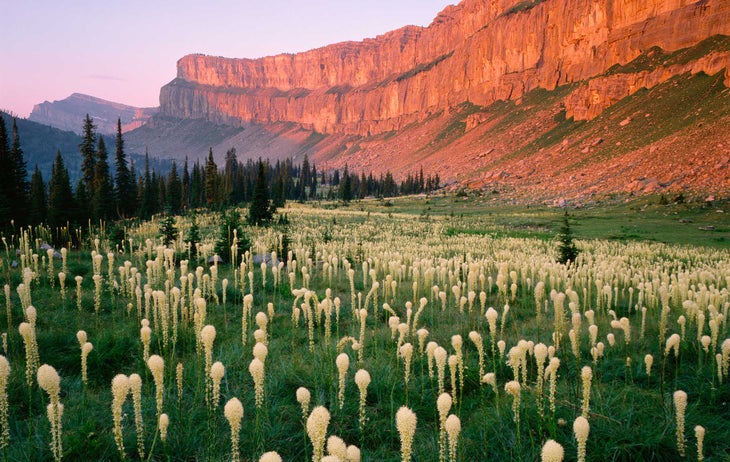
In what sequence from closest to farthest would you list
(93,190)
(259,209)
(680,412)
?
(680,412)
(259,209)
(93,190)

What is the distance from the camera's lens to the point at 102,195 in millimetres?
36594

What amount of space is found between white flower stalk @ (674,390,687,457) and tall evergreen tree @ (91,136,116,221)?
31.8 meters

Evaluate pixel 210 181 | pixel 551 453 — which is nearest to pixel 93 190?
pixel 210 181

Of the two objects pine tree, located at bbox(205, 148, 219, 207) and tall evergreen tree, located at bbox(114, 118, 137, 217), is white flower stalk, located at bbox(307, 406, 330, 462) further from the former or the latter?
pine tree, located at bbox(205, 148, 219, 207)

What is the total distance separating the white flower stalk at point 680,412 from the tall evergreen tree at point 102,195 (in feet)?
104

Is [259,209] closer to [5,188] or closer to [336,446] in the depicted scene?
[5,188]

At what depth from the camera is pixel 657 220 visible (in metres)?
35.5

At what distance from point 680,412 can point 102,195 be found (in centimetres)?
4342

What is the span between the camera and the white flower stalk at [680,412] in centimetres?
276

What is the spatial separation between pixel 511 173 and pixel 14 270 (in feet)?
374

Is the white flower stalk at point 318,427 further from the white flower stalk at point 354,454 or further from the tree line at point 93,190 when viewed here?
the tree line at point 93,190

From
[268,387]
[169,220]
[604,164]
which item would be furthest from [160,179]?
[604,164]

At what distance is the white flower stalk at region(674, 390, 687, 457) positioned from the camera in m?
2.76

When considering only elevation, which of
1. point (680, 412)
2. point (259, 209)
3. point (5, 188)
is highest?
point (5, 188)
